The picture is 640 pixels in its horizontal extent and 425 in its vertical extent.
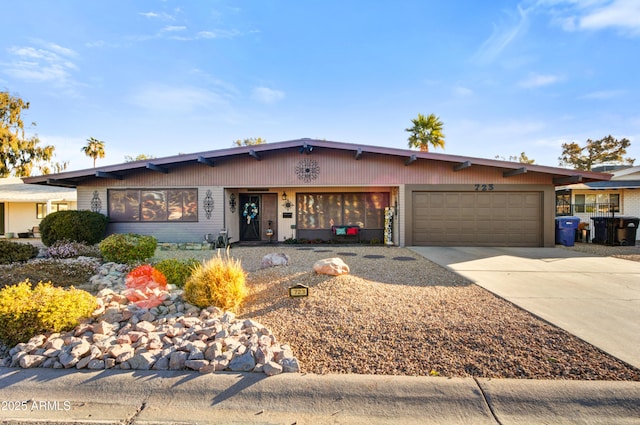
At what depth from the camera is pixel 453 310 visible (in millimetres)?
3854

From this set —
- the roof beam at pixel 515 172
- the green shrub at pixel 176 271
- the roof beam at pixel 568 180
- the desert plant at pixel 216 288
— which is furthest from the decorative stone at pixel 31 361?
the roof beam at pixel 568 180

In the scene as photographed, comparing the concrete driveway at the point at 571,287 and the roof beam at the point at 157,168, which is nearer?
the concrete driveway at the point at 571,287

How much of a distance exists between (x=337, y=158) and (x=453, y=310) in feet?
26.1

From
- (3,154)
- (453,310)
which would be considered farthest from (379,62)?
(3,154)

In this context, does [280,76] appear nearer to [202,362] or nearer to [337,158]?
[337,158]

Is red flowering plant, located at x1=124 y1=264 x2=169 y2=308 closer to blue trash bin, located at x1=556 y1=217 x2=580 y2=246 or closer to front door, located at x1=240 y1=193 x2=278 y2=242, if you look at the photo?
front door, located at x1=240 y1=193 x2=278 y2=242

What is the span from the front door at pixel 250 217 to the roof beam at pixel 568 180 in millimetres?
11293

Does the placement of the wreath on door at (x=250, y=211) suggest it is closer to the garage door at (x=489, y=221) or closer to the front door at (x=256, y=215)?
the front door at (x=256, y=215)

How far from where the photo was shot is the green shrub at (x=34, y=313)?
2.92 metres

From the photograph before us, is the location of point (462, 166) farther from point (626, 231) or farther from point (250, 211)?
point (250, 211)

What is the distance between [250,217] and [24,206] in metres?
13.6

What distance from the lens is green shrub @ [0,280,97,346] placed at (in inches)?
115

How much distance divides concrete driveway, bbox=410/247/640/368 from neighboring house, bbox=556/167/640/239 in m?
6.53

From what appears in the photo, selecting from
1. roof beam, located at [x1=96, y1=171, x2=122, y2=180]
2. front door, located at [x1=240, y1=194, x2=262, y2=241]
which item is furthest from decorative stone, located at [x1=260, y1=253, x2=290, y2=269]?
roof beam, located at [x1=96, y1=171, x2=122, y2=180]
